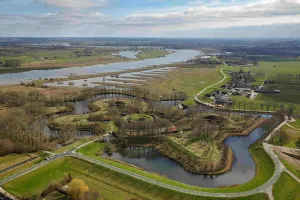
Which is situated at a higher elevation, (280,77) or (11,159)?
(280,77)

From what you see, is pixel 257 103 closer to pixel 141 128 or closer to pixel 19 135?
pixel 141 128

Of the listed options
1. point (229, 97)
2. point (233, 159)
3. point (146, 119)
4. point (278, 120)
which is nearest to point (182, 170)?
point (233, 159)

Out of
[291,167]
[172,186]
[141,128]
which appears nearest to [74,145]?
[141,128]

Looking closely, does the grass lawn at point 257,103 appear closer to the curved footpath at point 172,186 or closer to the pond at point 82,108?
the pond at point 82,108

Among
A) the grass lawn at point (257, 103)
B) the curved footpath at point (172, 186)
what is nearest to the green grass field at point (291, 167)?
the curved footpath at point (172, 186)

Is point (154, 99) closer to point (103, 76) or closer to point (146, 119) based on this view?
point (146, 119)

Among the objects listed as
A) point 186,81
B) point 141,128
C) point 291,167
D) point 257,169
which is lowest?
point 257,169

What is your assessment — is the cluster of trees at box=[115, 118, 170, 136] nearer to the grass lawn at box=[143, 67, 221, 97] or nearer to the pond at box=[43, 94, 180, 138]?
the pond at box=[43, 94, 180, 138]
